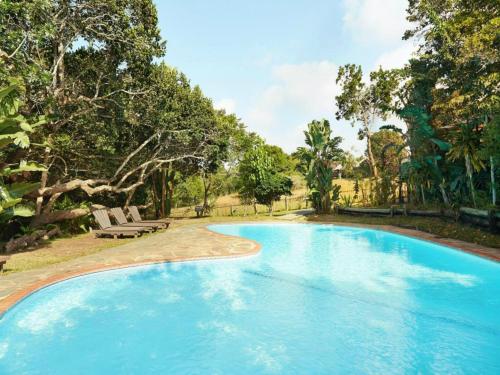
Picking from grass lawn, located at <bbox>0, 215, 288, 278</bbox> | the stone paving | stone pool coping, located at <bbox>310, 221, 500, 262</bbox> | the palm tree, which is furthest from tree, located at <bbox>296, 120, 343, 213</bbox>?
grass lawn, located at <bbox>0, 215, 288, 278</bbox>

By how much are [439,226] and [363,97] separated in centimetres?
1941

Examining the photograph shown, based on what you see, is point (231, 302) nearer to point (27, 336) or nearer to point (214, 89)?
point (27, 336)

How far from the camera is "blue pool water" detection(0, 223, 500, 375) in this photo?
508cm

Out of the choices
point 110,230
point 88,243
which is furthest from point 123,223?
point 88,243

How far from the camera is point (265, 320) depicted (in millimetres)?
6590

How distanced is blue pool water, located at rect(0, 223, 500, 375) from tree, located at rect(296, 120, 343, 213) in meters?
12.7

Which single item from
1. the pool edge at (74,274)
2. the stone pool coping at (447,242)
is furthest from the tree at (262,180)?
the pool edge at (74,274)

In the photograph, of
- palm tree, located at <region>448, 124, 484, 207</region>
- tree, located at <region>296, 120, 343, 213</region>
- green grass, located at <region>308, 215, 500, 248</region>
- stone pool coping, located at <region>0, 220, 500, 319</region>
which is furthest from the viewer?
tree, located at <region>296, 120, 343, 213</region>

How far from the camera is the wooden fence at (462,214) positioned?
11562mm

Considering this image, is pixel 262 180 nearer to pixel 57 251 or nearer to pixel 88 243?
pixel 88 243

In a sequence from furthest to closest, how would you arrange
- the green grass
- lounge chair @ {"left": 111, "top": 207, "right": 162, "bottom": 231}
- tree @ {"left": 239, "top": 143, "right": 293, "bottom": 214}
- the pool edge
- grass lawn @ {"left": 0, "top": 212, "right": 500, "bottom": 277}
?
1. tree @ {"left": 239, "top": 143, "right": 293, "bottom": 214}
2. lounge chair @ {"left": 111, "top": 207, "right": 162, "bottom": 231}
3. the green grass
4. grass lawn @ {"left": 0, "top": 212, "right": 500, "bottom": 277}
5. the pool edge

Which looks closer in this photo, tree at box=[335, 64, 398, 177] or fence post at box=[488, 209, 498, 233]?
fence post at box=[488, 209, 498, 233]

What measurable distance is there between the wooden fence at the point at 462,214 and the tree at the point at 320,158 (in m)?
2.80

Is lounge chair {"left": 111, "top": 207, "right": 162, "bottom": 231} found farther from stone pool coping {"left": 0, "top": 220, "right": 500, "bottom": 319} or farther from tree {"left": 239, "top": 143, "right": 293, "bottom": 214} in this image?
tree {"left": 239, "top": 143, "right": 293, "bottom": 214}
